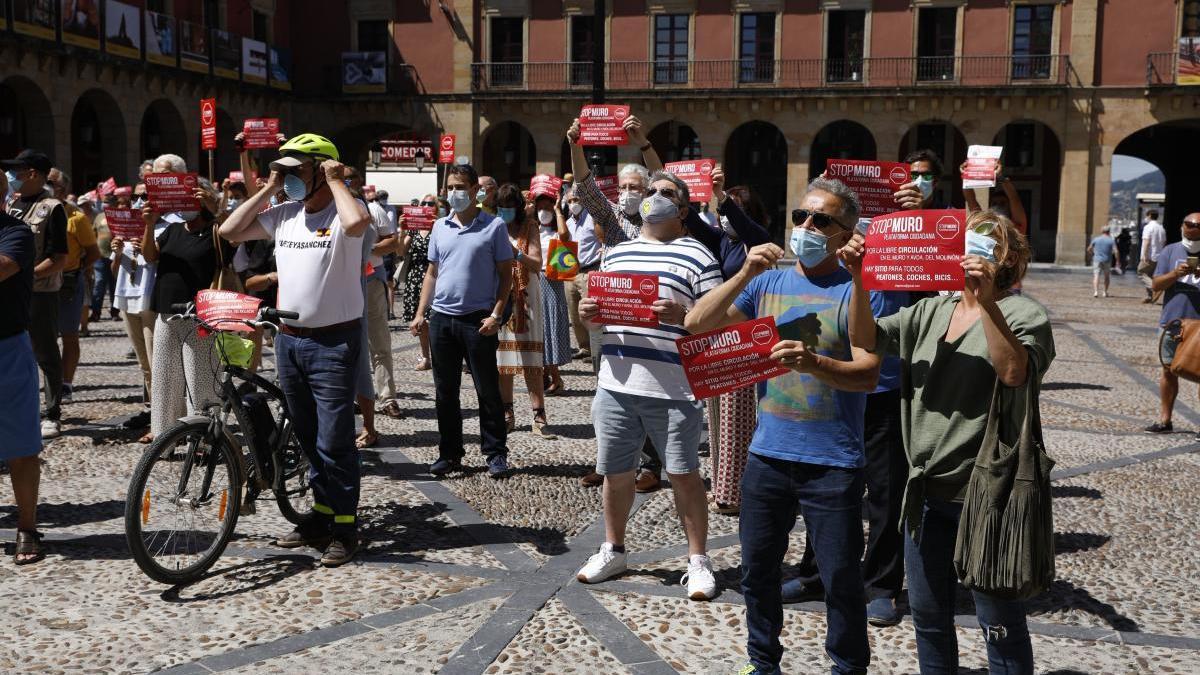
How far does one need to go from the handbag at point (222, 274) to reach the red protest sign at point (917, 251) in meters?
4.24

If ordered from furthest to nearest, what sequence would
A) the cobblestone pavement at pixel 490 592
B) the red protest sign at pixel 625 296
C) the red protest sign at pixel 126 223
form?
1. the red protest sign at pixel 126 223
2. the red protest sign at pixel 625 296
3. the cobblestone pavement at pixel 490 592

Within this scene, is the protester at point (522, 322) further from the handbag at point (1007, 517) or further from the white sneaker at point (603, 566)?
the handbag at point (1007, 517)

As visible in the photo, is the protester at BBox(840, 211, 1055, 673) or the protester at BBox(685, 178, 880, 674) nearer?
the protester at BBox(840, 211, 1055, 673)

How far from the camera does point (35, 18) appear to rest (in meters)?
22.6

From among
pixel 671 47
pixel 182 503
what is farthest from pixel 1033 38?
pixel 182 503

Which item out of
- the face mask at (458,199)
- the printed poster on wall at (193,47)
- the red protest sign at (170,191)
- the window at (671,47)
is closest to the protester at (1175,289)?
the face mask at (458,199)

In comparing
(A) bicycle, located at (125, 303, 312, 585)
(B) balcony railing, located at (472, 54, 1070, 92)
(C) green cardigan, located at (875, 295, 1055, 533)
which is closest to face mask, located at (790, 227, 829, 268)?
(C) green cardigan, located at (875, 295, 1055, 533)

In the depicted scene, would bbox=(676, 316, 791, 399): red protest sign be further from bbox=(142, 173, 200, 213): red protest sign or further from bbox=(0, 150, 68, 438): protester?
bbox=(142, 173, 200, 213): red protest sign

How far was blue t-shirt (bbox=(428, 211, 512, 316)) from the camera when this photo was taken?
617cm

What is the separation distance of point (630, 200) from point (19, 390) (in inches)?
110

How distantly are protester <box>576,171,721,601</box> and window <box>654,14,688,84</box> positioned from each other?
30.6 metres

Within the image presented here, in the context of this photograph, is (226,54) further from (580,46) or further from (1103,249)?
(1103,249)

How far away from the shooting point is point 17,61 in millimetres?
22438

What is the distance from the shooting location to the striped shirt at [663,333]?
417 cm
